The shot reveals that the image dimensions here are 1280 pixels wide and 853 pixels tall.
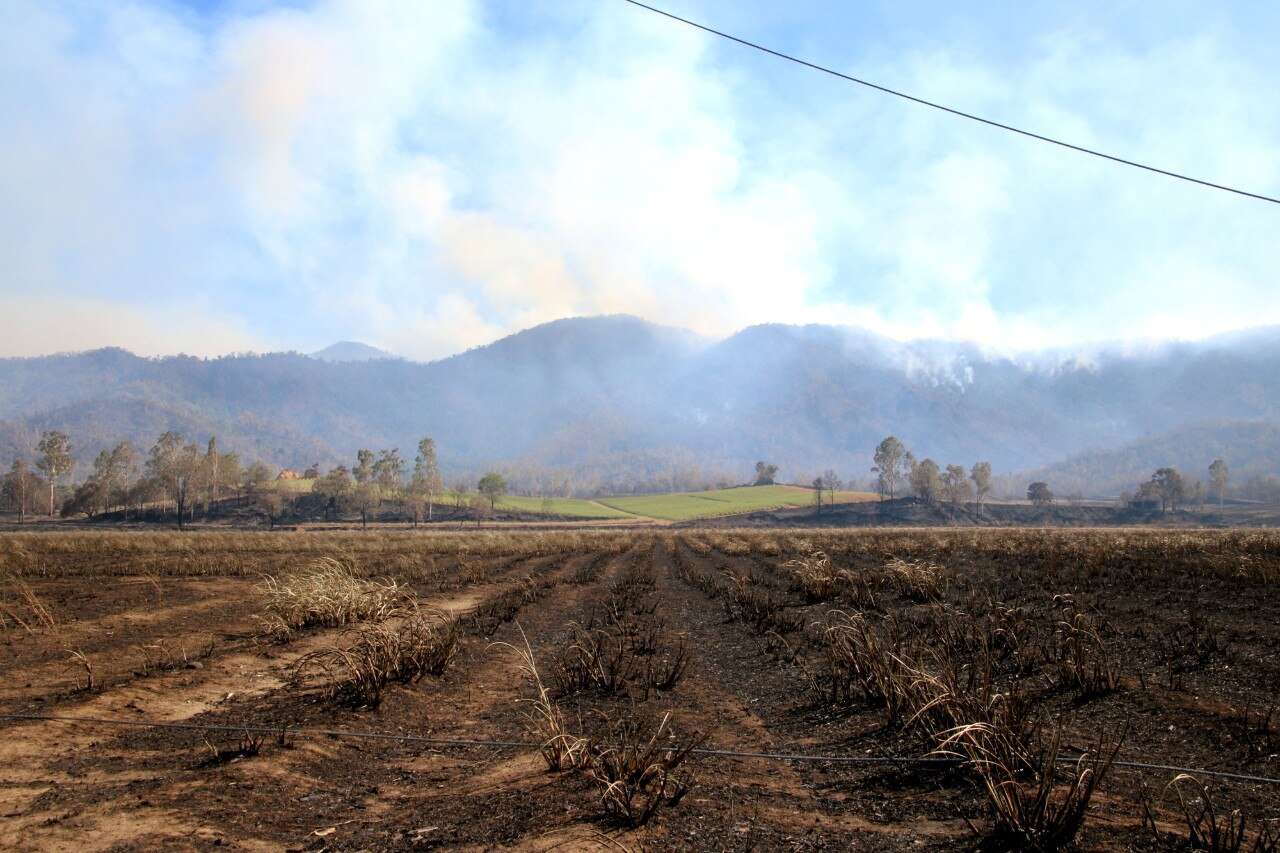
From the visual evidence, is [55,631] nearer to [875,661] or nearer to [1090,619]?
[875,661]

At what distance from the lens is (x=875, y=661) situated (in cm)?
638

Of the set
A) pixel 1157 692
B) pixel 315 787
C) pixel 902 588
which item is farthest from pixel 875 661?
pixel 902 588

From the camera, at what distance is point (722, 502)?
5325 inches

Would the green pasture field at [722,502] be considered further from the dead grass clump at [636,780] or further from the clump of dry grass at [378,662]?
the dead grass clump at [636,780]

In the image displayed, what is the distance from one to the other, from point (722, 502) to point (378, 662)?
13020 cm

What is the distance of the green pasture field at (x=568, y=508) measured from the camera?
118 metres

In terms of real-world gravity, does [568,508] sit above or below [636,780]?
below

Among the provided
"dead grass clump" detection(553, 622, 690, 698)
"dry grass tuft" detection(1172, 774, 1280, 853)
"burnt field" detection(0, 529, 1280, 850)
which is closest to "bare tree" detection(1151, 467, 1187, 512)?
"burnt field" detection(0, 529, 1280, 850)

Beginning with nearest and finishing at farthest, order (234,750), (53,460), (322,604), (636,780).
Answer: (636,780)
(234,750)
(322,604)
(53,460)

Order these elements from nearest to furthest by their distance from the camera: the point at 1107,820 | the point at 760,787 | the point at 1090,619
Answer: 1. the point at 1107,820
2. the point at 760,787
3. the point at 1090,619

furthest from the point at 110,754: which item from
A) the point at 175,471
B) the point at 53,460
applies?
the point at 53,460

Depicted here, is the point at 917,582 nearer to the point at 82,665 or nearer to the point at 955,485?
the point at 82,665

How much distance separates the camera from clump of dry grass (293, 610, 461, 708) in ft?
22.3

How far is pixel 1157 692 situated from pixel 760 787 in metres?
5.15
